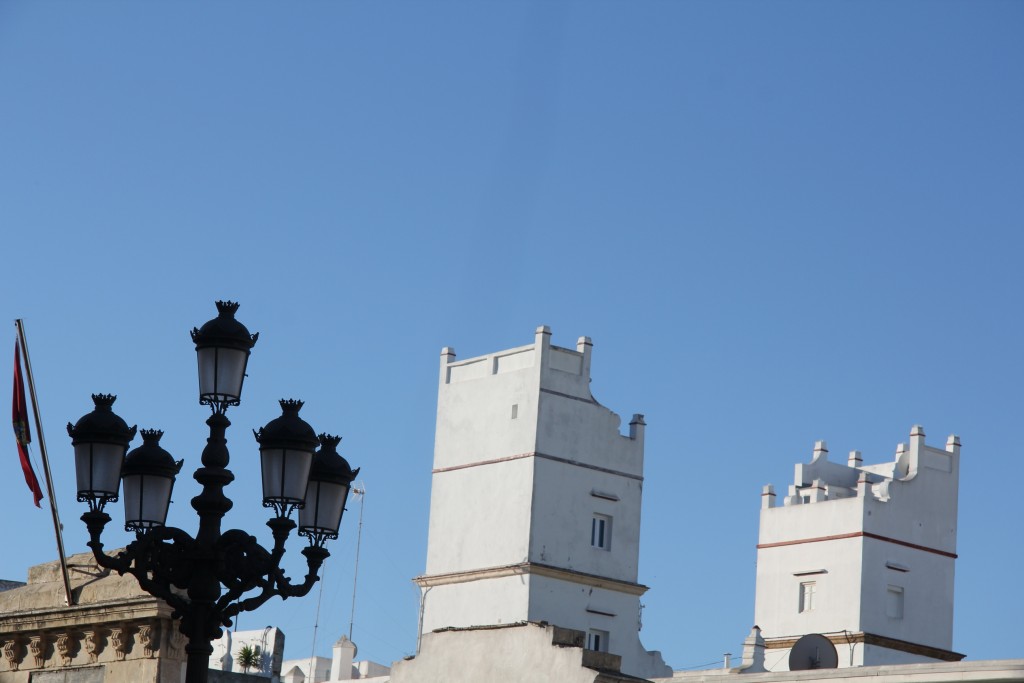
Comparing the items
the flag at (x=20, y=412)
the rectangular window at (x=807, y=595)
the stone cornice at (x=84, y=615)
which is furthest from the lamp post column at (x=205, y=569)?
the rectangular window at (x=807, y=595)

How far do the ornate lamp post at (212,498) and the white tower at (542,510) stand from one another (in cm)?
2975

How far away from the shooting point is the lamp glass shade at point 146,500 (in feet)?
37.2

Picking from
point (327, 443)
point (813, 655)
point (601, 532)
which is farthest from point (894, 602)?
point (327, 443)

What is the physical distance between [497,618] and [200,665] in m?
31.0

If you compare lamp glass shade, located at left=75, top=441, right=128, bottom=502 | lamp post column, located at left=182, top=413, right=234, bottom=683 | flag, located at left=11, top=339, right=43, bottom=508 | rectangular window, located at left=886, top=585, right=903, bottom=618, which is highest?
rectangular window, located at left=886, top=585, right=903, bottom=618

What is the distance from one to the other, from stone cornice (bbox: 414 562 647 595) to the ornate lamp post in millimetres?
30101

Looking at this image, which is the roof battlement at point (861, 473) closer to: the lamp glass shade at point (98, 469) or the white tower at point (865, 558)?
the white tower at point (865, 558)

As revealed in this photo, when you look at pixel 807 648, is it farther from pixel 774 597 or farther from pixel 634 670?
pixel 774 597

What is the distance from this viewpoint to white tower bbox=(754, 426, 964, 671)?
43844mm

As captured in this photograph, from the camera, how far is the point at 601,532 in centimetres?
4269

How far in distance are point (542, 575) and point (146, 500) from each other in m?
30.5

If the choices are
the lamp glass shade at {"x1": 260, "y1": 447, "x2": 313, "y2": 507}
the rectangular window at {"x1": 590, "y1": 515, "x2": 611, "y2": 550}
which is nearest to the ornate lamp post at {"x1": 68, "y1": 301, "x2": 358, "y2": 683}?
the lamp glass shade at {"x1": 260, "y1": 447, "x2": 313, "y2": 507}

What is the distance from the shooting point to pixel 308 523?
1130 centimetres

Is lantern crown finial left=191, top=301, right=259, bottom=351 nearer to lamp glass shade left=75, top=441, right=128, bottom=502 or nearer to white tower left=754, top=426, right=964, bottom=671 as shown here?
lamp glass shade left=75, top=441, right=128, bottom=502
